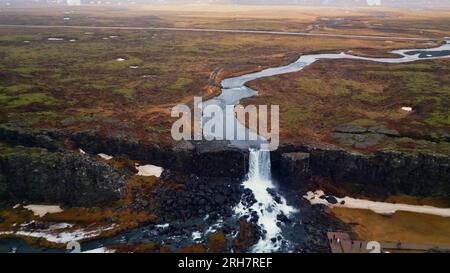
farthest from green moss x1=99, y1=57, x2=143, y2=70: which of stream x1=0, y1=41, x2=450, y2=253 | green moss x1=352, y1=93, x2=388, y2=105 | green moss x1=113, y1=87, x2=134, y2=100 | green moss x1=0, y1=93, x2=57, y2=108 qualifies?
green moss x1=352, y1=93, x2=388, y2=105

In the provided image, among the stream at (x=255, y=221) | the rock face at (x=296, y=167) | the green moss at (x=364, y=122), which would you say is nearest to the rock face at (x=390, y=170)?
the rock face at (x=296, y=167)

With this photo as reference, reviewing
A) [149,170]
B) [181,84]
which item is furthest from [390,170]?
[181,84]

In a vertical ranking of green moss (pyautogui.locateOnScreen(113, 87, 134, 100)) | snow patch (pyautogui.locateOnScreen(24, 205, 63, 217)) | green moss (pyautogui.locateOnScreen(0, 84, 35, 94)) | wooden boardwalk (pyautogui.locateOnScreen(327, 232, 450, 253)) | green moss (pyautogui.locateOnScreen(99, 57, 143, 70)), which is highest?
green moss (pyautogui.locateOnScreen(99, 57, 143, 70))

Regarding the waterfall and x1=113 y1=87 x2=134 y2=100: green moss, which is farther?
x1=113 y1=87 x2=134 y2=100: green moss

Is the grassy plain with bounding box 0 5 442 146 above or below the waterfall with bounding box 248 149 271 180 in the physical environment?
above

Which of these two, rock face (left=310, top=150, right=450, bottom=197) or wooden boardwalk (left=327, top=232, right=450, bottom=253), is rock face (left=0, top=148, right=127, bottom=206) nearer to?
wooden boardwalk (left=327, top=232, right=450, bottom=253)

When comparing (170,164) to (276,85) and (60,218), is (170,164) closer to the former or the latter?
(60,218)
